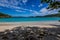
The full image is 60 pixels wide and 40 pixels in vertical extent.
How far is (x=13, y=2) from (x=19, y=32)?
0.48 m

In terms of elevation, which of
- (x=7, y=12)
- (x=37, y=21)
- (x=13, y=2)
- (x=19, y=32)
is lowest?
(x=19, y=32)

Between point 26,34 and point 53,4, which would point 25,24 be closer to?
point 26,34

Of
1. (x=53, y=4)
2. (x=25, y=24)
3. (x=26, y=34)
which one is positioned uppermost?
(x=53, y=4)

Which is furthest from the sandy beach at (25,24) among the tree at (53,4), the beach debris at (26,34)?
the tree at (53,4)

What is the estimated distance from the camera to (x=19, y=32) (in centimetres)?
215

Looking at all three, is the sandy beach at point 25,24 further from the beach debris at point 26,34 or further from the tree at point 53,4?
the tree at point 53,4

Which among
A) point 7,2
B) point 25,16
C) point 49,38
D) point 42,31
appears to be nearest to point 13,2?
point 7,2

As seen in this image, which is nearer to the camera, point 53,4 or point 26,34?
point 26,34

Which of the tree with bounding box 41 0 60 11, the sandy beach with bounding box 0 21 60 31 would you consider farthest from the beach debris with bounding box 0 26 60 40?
the tree with bounding box 41 0 60 11

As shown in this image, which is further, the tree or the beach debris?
the tree

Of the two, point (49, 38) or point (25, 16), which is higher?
point (25, 16)

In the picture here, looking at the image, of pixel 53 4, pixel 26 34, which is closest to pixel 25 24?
pixel 26 34

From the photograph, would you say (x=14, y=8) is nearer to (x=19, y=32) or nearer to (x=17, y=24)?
(x=17, y=24)

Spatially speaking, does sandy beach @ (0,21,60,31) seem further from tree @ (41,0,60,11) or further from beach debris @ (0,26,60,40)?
tree @ (41,0,60,11)
